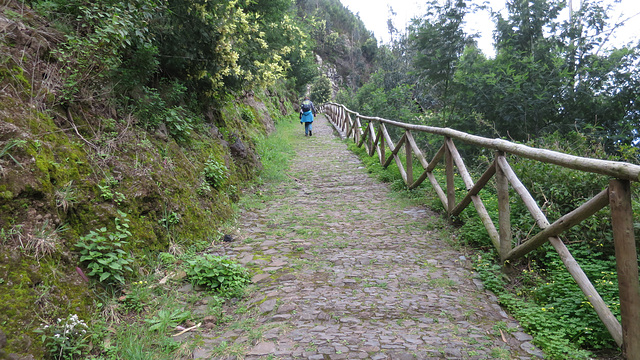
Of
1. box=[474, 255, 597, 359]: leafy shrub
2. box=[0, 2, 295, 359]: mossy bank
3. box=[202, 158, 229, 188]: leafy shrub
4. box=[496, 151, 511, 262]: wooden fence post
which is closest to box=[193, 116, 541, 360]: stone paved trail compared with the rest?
box=[474, 255, 597, 359]: leafy shrub

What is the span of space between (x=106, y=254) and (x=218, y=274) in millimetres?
962

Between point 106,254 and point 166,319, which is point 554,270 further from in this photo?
point 106,254

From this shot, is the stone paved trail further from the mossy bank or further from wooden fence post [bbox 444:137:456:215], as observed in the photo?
the mossy bank

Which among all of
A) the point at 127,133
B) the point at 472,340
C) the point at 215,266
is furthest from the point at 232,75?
the point at 472,340

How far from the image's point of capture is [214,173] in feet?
17.5

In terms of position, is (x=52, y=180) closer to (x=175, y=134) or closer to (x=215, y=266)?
(x=215, y=266)

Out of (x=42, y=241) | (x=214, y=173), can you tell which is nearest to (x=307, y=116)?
(x=214, y=173)

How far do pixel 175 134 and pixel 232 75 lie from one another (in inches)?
61.2

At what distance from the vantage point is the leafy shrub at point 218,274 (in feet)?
11.1

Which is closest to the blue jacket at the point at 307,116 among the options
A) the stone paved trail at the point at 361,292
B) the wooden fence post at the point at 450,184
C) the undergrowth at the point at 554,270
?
the stone paved trail at the point at 361,292

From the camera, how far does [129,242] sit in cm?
320

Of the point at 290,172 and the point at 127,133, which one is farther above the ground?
the point at 127,133

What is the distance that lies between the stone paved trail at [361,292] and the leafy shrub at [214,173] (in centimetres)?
62

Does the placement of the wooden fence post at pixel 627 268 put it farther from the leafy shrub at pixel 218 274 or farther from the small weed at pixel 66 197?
the small weed at pixel 66 197
